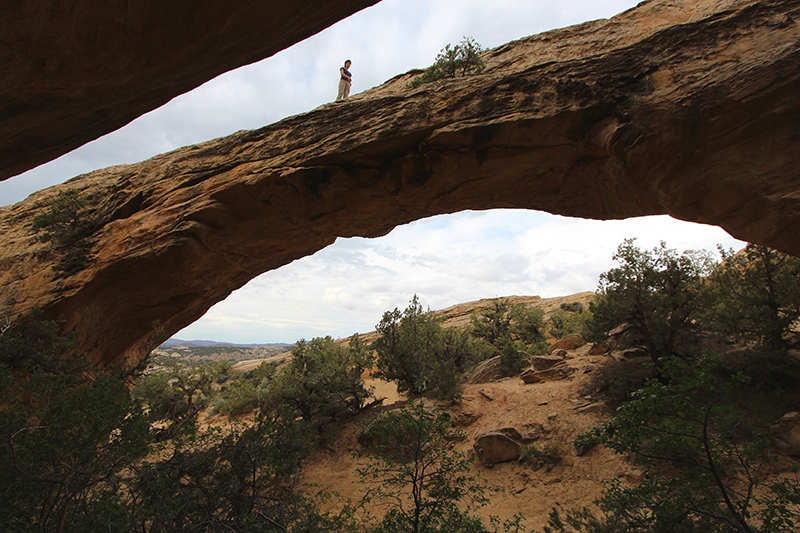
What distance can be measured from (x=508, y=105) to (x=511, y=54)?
2.81m

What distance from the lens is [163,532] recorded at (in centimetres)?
419

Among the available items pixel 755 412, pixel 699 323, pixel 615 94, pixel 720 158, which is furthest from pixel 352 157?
pixel 699 323

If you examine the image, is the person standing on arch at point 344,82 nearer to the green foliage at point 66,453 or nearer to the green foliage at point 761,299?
the green foliage at point 66,453

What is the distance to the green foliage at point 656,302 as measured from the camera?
10852 mm

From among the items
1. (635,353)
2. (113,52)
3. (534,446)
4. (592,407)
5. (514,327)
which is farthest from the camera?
(514,327)

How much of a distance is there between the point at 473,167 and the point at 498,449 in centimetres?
790

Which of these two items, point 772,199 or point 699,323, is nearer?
point 772,199

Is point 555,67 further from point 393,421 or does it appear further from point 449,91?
point 393,421

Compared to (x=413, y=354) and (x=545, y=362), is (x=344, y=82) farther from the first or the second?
(x=545, y=362)

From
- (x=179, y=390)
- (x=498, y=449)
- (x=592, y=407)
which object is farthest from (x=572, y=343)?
(x=179, y=390)

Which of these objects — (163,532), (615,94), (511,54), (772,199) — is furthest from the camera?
(511,54)

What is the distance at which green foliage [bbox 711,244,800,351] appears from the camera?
9352mm

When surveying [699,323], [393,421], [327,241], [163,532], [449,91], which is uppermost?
[449,91]

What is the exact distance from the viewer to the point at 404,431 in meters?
5.62
